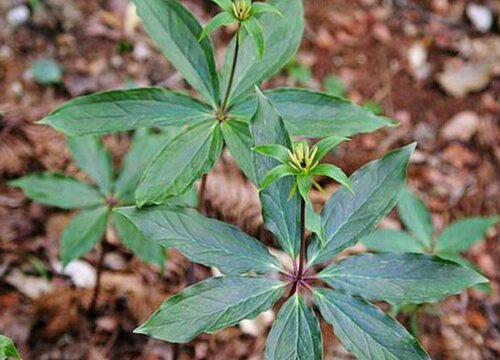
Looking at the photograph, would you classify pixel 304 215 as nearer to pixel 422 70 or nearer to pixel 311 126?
pixel 311 126

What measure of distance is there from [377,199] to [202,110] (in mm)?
486

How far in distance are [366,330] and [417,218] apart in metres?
1.08

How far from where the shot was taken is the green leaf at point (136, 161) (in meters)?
2.13

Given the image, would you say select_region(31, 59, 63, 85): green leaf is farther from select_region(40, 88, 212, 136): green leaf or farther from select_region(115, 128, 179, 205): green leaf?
select_region(40, 88, 212, 136): green leaf

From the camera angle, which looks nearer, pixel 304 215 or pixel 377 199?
pixel 304 215

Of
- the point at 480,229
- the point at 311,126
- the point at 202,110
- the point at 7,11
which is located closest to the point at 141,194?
the point at 202,110

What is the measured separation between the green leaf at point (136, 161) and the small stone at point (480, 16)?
81.7 inches

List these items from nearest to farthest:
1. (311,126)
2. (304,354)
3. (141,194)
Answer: (304,354) → (141,194) → (311,126)

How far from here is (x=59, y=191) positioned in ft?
6.93

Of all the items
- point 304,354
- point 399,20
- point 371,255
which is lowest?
point 304,354

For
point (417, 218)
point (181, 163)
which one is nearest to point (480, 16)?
point (417, 218)

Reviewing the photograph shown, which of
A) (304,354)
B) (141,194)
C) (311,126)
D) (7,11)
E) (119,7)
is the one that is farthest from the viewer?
(119,7)

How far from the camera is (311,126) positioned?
1670 millimetres

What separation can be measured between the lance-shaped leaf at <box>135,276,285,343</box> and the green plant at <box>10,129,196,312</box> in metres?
0.56
